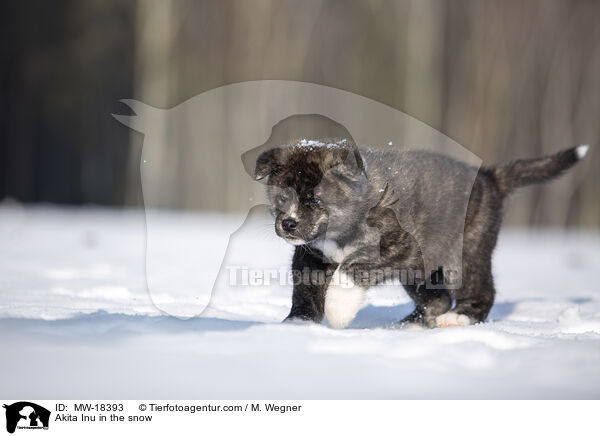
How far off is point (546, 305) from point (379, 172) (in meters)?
1.72

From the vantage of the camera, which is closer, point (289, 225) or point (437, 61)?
point (289, 225)

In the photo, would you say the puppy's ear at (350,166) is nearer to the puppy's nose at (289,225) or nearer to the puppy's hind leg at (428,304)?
the puppy's nose at (289,225)

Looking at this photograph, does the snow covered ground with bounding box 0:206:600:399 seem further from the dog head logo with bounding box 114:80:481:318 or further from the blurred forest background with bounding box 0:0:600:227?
the blurred forest background with bounding box 0:0:600:227

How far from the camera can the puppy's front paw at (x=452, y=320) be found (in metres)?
3.68

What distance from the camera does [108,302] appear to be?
12.6 ft

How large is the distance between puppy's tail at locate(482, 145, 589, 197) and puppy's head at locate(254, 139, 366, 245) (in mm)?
1270

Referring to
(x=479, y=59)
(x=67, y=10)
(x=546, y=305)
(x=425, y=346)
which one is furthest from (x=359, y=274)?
(x=67, y=10)

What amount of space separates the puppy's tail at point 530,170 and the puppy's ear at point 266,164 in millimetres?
1557

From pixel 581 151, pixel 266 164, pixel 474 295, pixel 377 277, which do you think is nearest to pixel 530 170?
pixel 581 151

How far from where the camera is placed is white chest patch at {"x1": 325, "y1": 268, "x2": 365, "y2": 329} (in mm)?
3287
